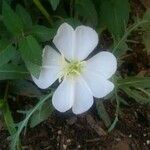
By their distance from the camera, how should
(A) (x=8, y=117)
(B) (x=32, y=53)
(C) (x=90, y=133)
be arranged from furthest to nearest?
(C) (x=90, y=133) < (A) (x=8, y=117) < (B) (x=32, y=53)

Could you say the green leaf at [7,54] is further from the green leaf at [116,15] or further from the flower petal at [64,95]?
the green leaf at [116,15]

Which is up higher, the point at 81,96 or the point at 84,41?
the point at 84,41

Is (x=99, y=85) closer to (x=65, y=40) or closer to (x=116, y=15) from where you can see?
(x=65, y=40)

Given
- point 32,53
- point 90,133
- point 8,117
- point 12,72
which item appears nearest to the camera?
point 32,53

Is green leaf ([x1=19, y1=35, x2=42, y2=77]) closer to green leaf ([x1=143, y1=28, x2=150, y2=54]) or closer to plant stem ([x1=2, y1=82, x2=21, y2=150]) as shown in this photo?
plant stem ([x1=2, y1=82, x2=21, y2=150])

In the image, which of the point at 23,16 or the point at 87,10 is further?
the point at 87,10

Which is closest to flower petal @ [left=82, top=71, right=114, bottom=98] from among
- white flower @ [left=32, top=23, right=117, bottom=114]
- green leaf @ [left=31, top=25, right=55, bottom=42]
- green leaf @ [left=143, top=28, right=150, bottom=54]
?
white flower @ [left=32, top=23, right=117, bottom=114]

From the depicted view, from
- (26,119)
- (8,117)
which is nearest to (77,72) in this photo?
(26,119)

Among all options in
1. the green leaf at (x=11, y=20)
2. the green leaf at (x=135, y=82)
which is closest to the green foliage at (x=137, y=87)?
the green leaf at (x=135, y=82)

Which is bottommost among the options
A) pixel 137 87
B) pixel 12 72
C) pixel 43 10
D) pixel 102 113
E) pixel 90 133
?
pixel 90 133
